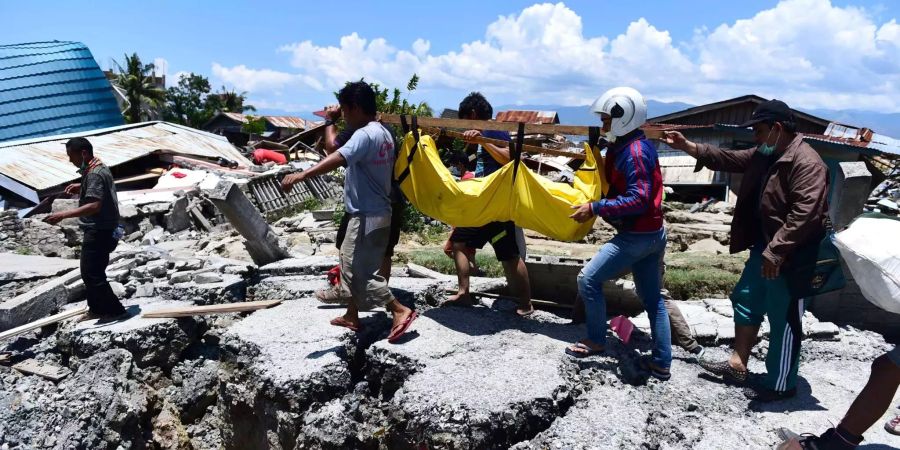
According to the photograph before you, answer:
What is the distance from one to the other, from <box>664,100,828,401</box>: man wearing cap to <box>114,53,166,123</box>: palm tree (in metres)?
41.1

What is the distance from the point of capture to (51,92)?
2356 centimetres

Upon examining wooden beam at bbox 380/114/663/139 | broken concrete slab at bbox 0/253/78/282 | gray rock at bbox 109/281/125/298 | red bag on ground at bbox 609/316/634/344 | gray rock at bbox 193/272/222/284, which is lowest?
broken concrete slab at bbox 0/253/78/282

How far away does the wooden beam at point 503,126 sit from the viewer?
399 cm

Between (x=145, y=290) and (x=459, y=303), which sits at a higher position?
(x=459, y=303)

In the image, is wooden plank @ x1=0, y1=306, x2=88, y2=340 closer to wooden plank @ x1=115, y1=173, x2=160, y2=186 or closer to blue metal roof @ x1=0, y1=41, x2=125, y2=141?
wooden plank @ x1=115, y1=173, x2=160, y2=186

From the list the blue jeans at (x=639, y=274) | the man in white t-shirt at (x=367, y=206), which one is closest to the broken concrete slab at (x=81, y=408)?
the man in white t-shirt at (x=367, y=206)

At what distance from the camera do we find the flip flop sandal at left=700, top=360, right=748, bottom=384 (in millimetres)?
3660

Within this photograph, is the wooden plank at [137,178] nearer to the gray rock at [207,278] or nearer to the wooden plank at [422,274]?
the gray rock at [207,278]

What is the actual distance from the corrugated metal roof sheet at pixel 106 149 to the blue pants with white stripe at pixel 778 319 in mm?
14397

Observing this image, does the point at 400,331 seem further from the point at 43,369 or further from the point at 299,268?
the point at 43,369

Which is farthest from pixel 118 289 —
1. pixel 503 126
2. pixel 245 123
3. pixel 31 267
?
pixel 245 123

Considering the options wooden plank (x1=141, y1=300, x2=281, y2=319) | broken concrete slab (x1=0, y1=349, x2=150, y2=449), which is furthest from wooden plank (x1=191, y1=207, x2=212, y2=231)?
broken concrete slab (x1=0, y1=349, x2=150, y2=449)

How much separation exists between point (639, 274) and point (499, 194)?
1.10m

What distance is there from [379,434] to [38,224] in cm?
1066
